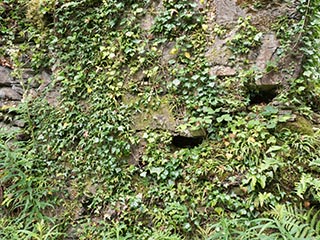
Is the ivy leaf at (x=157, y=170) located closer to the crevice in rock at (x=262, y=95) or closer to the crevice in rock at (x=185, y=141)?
the crevice in rock at (x=185, y=141)

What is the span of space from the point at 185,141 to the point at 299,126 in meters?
1.05

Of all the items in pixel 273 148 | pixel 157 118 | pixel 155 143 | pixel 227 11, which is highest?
pixel 227 11

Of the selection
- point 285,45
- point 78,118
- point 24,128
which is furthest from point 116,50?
point 285,45

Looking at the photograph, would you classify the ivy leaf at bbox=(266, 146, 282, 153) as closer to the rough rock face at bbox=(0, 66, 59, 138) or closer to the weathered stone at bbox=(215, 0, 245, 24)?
the weathered stone at bbox=(215, 0, 245, 24)

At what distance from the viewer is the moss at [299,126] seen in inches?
107

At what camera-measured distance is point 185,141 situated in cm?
308

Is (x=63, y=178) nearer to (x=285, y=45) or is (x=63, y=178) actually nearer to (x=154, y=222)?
(x=154, y=222)

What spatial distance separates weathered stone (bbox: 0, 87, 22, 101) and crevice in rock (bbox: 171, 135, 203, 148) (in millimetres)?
2267

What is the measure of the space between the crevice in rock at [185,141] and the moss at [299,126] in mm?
776

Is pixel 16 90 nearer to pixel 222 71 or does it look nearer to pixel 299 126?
A: pixel 222 71

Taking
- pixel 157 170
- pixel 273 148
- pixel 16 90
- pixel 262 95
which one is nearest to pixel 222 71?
pixel 262 95

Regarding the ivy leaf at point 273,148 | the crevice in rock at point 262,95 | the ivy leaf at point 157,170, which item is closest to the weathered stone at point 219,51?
the crevice in rock at point 262,95

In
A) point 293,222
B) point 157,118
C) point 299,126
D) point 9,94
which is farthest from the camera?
point 9,94

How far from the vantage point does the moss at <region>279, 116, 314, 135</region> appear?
107 inches
